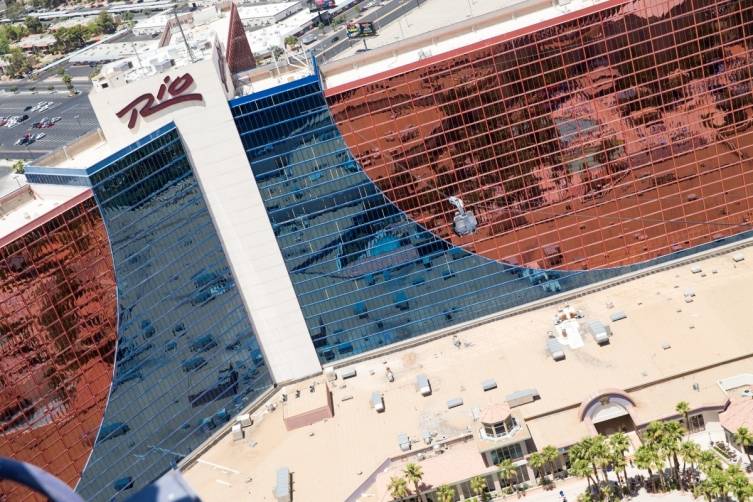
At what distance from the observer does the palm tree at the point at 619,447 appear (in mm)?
128375

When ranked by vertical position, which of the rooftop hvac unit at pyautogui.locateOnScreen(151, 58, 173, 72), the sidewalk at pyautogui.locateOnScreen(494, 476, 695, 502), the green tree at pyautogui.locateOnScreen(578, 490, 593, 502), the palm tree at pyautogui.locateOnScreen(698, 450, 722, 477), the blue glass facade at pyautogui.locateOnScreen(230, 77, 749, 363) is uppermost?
the rooftop hvac unit at pyautogui.locateOnScreen(151, 58, 173, 72)

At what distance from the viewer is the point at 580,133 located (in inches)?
6078

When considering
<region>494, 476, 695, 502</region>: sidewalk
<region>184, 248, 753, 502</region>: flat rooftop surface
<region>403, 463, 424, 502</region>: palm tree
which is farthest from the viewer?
<region>184, 248, 753, 502</region>: flat rooftop surface

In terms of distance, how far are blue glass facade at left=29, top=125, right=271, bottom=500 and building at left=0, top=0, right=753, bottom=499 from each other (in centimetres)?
32

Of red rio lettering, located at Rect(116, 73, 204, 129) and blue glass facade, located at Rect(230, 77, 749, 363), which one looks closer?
red rio lettering, located at Rect(116, 73, 204, 129)

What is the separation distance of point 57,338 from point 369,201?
48.0 meters

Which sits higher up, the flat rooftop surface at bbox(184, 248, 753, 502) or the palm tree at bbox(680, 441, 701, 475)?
the flat rooftop surface at bbox(184, 248, 753, 502)

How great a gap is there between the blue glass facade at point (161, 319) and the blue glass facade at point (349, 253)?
10846 mm

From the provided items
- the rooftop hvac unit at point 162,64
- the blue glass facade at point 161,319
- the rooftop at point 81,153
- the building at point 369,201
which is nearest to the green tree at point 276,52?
the building at point 369,201

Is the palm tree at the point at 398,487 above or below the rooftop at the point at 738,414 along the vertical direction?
above

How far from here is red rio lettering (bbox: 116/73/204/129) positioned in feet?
471

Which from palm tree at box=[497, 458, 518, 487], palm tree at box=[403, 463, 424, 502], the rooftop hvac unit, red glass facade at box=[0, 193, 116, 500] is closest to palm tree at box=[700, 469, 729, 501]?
palm tree at box=[497, 458, 518, 487]

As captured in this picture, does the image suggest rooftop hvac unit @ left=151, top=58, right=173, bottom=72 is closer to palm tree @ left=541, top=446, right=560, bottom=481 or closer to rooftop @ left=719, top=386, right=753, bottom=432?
palm tree @ left=541, top=446, right=560, bottom=481

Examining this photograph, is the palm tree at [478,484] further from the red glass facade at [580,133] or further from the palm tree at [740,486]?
the red glass facade at [580,133]
